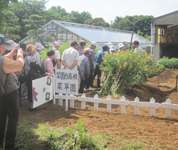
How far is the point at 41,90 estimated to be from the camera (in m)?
4.73

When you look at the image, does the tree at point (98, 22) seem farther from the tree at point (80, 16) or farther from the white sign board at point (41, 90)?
the white sign board at point (41, 90)

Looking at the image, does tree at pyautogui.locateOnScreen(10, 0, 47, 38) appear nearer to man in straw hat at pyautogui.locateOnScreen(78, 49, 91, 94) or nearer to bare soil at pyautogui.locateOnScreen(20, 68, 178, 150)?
man in straw hat at pyautogui.locateOnScreen(78, 49, 91, 94)

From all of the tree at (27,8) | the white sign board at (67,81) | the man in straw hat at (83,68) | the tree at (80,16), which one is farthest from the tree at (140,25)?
the white sign board at (67,81)

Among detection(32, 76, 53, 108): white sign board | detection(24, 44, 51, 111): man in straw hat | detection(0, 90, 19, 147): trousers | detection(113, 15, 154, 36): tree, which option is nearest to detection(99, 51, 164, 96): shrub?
detection(32, 76, 53, 108): white sign board

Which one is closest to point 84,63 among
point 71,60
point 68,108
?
point 71,60

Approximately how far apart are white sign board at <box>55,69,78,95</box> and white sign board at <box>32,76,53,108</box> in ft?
0.66

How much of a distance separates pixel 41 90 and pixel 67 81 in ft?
2.15

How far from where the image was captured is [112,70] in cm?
666

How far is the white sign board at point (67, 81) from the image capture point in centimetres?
490

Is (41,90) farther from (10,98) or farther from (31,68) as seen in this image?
(10,98)

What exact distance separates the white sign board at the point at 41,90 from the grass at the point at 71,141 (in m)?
0.93

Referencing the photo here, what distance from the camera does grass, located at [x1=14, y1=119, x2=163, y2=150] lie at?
3086 mm

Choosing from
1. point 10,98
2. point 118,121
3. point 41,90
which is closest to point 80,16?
point 41,90

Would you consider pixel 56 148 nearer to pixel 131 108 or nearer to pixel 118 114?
pixel 118 114
